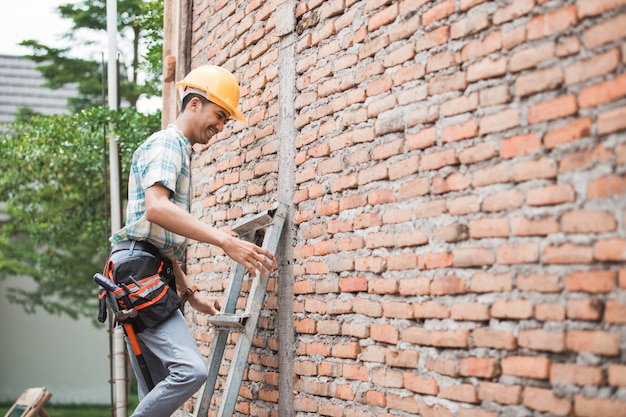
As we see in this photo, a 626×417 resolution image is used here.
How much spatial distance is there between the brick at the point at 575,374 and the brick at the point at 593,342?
0.06 meters

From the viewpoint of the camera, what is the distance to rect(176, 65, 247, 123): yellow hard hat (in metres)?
4.47

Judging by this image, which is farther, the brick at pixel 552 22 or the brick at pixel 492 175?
the brick at pixel 492 175

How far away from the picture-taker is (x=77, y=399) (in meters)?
17.1

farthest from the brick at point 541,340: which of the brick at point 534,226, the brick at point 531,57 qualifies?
the brick at point 531,57

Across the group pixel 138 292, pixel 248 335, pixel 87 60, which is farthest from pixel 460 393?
pixel 87 60

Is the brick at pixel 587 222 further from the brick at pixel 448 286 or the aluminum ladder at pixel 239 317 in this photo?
the aluminum ladder at pixel 239 317

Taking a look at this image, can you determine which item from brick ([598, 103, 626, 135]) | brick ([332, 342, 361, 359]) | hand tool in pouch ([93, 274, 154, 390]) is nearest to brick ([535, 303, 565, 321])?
brick ([598, 103, 626, 135])

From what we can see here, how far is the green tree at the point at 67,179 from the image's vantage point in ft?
29.7

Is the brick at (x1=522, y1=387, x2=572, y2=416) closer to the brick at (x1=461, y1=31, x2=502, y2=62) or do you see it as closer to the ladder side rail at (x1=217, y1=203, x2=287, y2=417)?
the brick at (x1=461, y1=31, x2=502, y2=62)

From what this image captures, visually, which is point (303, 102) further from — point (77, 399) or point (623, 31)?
point (77, 399)

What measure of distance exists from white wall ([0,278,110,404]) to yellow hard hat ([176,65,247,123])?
13.1 m

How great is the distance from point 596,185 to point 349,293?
1604mm

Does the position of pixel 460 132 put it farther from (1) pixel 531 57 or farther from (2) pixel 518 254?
(2) pixel 518 254

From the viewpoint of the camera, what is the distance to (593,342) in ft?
8.43
